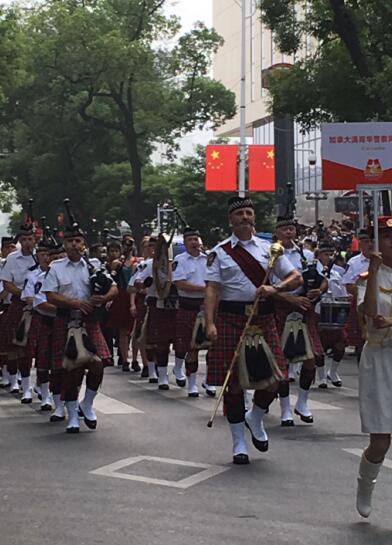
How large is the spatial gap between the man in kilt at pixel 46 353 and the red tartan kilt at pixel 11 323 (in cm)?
128

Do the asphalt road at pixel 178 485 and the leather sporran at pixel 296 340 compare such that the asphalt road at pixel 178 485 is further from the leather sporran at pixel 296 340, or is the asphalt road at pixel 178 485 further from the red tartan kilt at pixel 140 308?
the red tartan kilt at pixel 140 308

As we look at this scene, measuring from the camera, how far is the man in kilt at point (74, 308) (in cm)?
1042

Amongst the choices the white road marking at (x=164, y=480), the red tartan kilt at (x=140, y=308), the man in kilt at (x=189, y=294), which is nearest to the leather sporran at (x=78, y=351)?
the white road marking at (x=164, y=480)

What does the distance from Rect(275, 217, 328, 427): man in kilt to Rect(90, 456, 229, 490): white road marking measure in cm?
213

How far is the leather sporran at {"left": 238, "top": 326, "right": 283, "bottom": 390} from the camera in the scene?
8758 millimetres

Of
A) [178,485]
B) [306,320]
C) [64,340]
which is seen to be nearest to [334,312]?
[306,320]

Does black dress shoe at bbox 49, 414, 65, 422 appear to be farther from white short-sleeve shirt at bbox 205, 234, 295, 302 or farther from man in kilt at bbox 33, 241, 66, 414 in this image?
white short-sleeve shirt at bbox 205, 234, 295, 302

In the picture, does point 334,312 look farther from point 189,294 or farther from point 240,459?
point 240,459

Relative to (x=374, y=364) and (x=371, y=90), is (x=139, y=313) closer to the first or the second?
(x=371, y=90)

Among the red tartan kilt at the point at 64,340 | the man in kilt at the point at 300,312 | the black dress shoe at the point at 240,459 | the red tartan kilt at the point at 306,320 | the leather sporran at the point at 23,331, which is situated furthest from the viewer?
the leather sporran at the point at 23,331

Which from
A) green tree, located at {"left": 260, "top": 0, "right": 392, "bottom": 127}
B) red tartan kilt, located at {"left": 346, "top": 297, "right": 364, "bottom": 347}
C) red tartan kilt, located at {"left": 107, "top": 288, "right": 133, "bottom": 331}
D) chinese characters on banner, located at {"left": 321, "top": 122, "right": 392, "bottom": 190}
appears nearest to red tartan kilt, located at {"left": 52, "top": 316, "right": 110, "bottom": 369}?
chinese characters on banner, located at {"left": 321, "top": 122, "right": 392, "bottom": 190}

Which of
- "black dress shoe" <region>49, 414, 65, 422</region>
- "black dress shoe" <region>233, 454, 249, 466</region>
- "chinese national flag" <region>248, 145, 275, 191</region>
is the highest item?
"chinese national flag" <region>248, 145, 275, 191</region>

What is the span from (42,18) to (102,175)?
29.6 feet

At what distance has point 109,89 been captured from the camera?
160 feet
